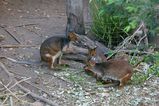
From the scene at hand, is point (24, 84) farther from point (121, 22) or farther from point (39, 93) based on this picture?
point (121, 22)

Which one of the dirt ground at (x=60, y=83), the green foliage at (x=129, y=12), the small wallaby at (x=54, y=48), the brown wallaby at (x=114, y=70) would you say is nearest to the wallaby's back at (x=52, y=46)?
the small wallaby at (x=54, y=48)

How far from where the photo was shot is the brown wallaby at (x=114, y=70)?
4980 millimetres

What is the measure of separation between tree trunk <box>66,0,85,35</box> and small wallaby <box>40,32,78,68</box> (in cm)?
92

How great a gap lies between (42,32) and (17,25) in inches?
21.8

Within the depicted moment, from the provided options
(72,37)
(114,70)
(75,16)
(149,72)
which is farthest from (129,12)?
(75,16)

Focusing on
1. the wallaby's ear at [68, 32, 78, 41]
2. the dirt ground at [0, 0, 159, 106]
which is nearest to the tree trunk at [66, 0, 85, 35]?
the dirt ground at [0, 0, 159, 106]

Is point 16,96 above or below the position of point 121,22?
below

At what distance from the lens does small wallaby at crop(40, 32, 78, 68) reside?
5555 mm

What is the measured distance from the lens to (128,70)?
4980 millimetres

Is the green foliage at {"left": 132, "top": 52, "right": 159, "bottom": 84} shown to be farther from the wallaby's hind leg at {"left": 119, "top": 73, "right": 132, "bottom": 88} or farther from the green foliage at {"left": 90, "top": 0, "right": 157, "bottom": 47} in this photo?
the green foliage at {"left": 90, "top": 0, "right": 157, "bottom": 47}

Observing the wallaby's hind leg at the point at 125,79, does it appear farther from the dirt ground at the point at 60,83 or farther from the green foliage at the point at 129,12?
the green foliage at the point at 129,12

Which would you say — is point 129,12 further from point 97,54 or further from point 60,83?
point 97,54

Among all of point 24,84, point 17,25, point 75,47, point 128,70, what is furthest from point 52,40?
point 17,25

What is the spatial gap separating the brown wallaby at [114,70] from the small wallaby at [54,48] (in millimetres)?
570
